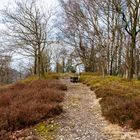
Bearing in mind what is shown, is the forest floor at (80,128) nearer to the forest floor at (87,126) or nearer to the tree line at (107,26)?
the forest floor at (87,126)

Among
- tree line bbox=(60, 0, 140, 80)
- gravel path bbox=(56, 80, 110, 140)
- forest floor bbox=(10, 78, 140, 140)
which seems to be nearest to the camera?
forest floor bbox=(10, 78, 140, 140)

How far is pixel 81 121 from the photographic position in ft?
32.1

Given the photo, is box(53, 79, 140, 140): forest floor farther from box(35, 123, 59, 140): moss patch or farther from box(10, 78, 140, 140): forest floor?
box(35, 123, 59, 140): moss patch

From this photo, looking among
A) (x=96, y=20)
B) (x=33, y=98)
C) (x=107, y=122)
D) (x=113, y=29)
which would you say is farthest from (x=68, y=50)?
(x=107, y=122)

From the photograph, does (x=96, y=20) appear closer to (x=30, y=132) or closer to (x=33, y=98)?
(x=33, y=98)

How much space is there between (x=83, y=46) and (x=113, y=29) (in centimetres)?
1083

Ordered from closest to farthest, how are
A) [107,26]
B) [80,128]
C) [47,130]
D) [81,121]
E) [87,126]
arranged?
[47,130], [80,128], [87,126], [81,121], [107,26]

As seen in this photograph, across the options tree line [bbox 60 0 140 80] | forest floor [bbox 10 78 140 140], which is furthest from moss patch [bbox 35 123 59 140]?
tree line [bbox 60 0 140 80]

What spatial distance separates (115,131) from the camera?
8.55m

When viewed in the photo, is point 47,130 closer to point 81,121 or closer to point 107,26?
point 81,121

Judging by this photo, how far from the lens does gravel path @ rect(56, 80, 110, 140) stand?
27.1ft

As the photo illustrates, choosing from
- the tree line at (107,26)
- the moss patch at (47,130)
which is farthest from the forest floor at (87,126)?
the tree line at (107,26)

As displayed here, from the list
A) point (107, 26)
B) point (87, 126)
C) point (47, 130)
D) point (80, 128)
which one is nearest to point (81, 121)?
point (87, 126)

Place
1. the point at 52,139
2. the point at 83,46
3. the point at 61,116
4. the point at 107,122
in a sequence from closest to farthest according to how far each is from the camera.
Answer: the point at 52,139
the point at 107,122
the point at 61,116
the point at 83,46
